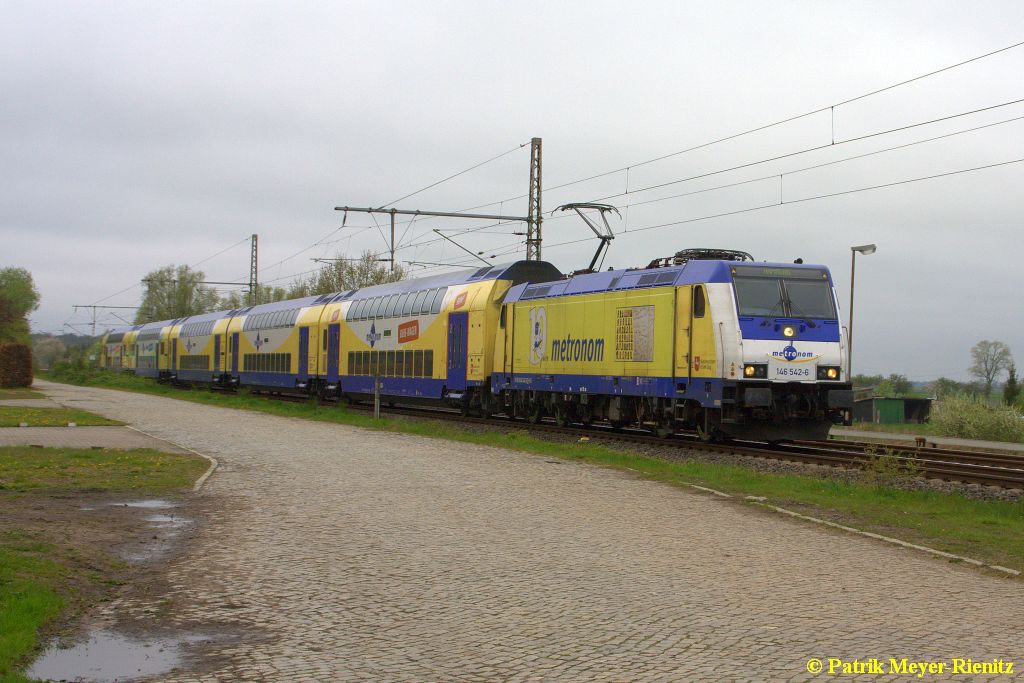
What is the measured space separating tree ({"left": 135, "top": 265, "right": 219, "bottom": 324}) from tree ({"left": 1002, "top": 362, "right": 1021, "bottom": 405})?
275 ft

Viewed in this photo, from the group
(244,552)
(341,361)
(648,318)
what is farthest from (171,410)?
(244,552)

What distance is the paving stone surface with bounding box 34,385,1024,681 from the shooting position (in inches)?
246

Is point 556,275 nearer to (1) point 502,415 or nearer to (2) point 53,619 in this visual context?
(1) point 502,415

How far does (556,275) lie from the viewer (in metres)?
28.9

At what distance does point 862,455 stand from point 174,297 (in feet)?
340

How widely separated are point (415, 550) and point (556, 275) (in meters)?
19.8

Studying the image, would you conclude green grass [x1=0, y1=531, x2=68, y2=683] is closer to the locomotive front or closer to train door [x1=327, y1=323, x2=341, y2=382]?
the locomotive front

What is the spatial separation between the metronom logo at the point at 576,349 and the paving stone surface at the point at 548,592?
941cm

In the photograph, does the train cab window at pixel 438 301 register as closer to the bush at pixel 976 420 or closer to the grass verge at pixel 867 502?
the grass verge at pixel 867 502

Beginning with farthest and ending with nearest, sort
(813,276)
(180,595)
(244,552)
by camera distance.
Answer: (813,276) → (244,552) → (180,595)

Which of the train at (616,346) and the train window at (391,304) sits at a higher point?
the train window at (391,304)

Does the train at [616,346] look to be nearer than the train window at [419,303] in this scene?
Yes

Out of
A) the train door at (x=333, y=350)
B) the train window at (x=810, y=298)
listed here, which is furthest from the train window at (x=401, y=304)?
the train window at (x=810, y=298)

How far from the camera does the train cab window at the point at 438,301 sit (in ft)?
102
